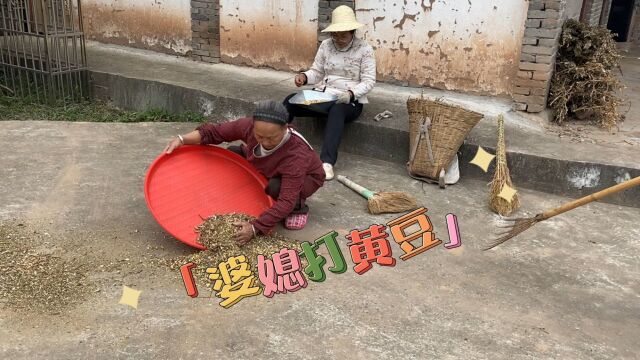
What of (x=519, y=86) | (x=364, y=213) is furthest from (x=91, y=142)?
(x=519, y=86)

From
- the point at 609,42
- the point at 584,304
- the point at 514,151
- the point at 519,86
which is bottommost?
the point at 584,304

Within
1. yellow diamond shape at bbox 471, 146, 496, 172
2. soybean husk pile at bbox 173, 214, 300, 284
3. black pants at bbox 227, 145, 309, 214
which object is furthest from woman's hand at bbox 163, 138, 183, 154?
yellow diamond shape at bbox 471, 146, 496, 172

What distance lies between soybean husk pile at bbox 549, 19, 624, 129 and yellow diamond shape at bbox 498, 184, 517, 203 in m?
1.48

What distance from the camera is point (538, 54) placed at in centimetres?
499

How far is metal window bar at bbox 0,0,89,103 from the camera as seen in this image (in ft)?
19.9

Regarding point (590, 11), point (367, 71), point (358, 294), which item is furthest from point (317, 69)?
point (590, 11)

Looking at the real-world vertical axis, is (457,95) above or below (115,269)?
above

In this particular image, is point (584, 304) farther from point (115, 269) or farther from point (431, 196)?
point (115, 269)

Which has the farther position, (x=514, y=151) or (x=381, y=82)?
(x=381, y=82)

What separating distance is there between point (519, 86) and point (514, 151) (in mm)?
975

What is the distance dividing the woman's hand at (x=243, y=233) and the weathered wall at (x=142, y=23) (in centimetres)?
439

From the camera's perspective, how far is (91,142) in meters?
4.95

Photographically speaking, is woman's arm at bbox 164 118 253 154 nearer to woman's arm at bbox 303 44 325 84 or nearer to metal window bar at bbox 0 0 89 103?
woman's arm at bbox 303 44 325 84

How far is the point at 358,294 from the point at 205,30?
4696mm
